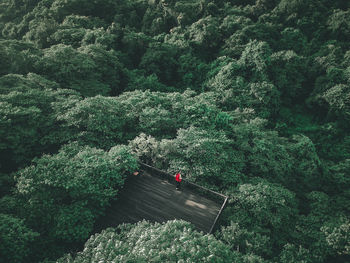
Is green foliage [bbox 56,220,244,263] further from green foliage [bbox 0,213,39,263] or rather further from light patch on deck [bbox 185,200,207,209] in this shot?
light patch on deck [bbox 185,200,207,209]

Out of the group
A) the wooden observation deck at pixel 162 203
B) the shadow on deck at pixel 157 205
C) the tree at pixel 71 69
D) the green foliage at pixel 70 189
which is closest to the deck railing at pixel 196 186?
the wooden observation deck at pixel 162 203

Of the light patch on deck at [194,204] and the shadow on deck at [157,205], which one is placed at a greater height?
the light patch on deck at [194,204]

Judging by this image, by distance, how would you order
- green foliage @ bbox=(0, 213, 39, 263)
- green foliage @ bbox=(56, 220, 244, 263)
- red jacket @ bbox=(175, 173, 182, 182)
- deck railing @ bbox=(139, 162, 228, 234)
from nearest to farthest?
1. green foliage @ bbox=(56, 220, 244, 263)
2. green foliage @ bbox=(0, 213, 39, 263)
3. deck railing @ bbox=(139, 162, 228, 234)
4. red jacket @ bbox=(175, 173, 182, 182)

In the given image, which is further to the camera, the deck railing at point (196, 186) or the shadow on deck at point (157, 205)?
the deck railing at point (196, 186)

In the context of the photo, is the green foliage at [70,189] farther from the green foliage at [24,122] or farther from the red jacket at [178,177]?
the red jacket at [178,177]

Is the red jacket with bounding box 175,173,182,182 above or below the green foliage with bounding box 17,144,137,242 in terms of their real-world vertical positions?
above

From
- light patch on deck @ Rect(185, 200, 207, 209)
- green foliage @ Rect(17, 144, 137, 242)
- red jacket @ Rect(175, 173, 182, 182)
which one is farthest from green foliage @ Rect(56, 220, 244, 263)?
red jacket @ Rect(175, 173, 182, 182)
